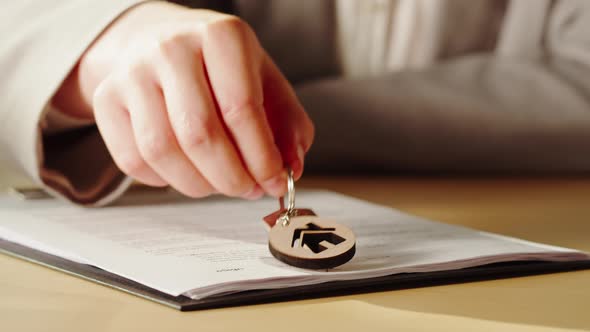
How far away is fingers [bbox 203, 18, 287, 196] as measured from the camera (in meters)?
0.51

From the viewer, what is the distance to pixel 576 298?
42cm

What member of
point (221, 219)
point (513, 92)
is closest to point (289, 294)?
point (221, 219)

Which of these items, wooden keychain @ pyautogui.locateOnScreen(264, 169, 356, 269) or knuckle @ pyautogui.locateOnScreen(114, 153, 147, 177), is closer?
wooden keychain @ pyautogui.locateOnScreen(264, 169, 356, 269)

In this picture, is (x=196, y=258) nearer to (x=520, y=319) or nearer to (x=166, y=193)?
(x=520, y=319)

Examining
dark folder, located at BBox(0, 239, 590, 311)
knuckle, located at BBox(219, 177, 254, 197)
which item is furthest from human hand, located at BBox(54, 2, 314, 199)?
dark folder, located at BBox(0, 239, 590, 311)

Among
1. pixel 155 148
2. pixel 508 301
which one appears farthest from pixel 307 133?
pixel 508 301

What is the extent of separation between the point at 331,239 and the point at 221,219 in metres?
0.15

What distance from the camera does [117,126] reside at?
549 millimetres

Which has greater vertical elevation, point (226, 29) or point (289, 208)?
point (226, 29)

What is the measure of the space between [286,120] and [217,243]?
0.46 ft

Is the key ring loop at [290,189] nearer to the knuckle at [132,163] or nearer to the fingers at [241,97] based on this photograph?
the fingers at [241,97]

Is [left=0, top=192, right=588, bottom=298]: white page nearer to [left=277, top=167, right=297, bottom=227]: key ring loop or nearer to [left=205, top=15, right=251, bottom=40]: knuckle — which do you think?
[left=277, top=167, right=297, bottom=227]: key ring loop

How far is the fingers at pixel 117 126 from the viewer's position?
1.80 feet

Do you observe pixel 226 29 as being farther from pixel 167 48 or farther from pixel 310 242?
pixel 310 242
